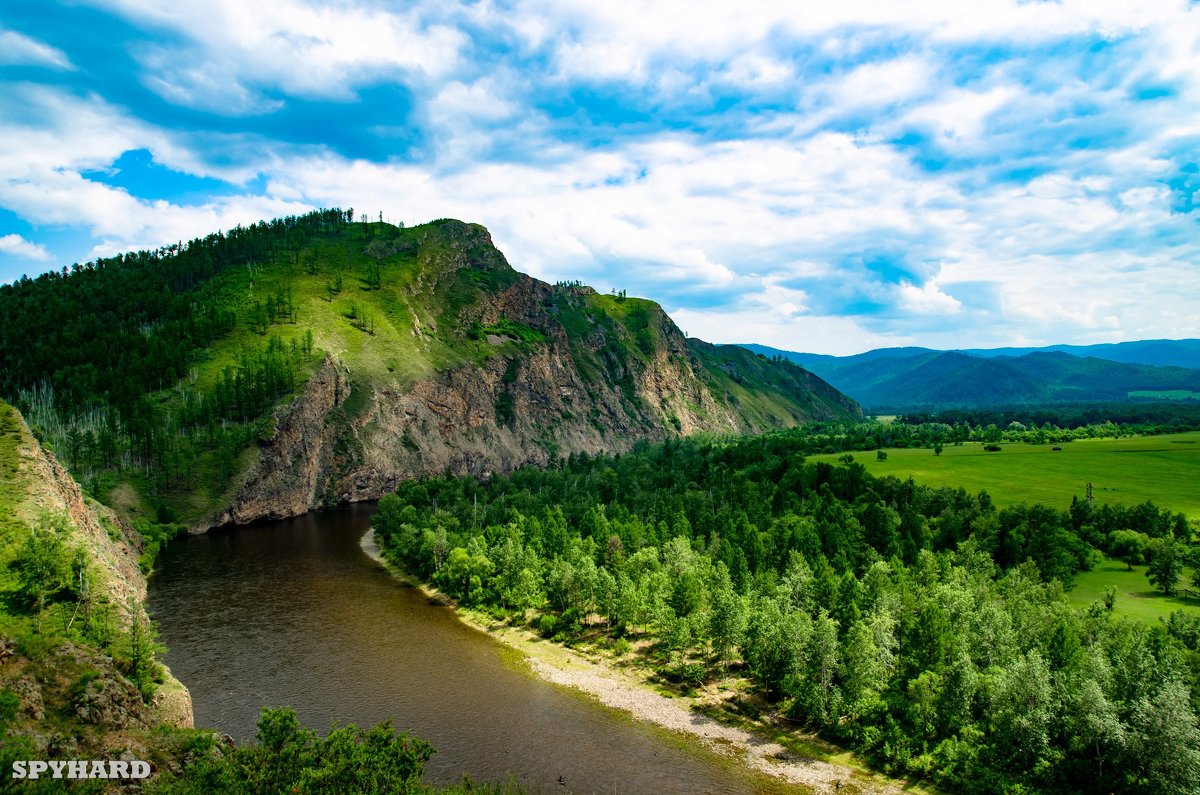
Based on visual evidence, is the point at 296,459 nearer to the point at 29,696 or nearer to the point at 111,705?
the point at 111,705

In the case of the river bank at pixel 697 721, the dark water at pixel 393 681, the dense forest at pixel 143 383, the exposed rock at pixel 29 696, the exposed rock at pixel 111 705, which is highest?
the dense forest at pixel 143 383

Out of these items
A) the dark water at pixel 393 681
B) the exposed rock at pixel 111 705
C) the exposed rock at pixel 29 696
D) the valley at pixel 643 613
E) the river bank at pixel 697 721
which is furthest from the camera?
the dark water at pixel 393 681

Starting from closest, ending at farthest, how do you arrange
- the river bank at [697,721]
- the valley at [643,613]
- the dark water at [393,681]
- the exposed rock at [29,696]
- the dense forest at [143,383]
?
1. the exposed rock at [29,696]
2. the valley at [643,613]
3. the river bank at [697,721]
4. the dark water at [393,681]
5. the dense forest at [143,383]

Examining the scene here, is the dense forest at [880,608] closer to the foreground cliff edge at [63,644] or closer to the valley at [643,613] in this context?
the valley at [643,613]

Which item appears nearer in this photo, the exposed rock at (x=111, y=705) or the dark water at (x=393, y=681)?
the exposed rock at (x=111, y=705)

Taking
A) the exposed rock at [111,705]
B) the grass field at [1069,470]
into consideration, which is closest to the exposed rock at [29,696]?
the exposed rock at [111,705]

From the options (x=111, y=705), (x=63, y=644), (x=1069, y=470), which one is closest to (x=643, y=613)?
(x=111, y=705)

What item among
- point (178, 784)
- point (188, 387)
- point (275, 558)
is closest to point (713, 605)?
point (178, 784)

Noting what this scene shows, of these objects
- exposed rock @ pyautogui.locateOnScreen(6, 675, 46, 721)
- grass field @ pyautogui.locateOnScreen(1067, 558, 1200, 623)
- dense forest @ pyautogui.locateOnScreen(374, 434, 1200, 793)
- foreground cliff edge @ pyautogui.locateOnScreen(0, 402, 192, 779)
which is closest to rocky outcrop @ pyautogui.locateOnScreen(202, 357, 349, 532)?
dense forest @ pyautogui.locateOnScreen(374, 434, 1200, 793)
